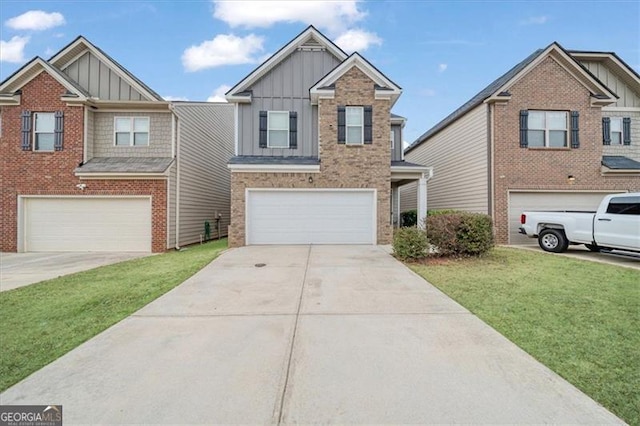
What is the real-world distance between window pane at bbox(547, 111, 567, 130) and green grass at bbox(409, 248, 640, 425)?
23.3 ft

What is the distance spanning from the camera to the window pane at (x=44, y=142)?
12867 millimetres

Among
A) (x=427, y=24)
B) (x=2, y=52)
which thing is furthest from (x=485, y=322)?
(x=2, y=52)

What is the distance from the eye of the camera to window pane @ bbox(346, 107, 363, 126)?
12.7 m

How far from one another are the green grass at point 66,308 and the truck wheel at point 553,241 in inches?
431

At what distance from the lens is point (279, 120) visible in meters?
13.5

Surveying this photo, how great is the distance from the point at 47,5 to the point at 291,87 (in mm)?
9114

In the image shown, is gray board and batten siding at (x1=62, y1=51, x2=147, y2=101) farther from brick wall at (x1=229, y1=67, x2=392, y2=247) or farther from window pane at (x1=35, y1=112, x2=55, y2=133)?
brick wall at (x1=229, y1=67, x2=392, y2=247)

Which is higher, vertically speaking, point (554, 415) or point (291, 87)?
point (291, 87)

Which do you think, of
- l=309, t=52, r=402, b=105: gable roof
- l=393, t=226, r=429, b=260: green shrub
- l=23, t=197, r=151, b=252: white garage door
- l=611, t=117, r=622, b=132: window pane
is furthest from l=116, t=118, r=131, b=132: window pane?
l=611, t=117, r=622, b=132: window pane

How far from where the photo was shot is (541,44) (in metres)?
14.1

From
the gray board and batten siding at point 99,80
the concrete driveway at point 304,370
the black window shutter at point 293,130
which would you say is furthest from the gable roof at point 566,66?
the gray board and batten siding at point 99,80

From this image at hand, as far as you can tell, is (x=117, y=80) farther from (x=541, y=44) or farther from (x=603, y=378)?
(x=541, y=44)

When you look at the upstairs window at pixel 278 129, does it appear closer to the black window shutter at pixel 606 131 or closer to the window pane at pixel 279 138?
the window pane at pixel 279 138

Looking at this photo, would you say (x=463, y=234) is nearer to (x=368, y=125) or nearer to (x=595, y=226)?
(x=595, y=226)
